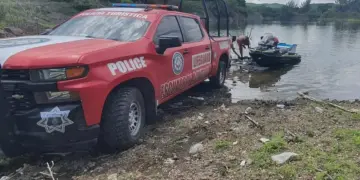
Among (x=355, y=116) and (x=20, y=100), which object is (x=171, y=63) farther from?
(x=355, y=116)

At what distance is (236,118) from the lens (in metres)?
5.91

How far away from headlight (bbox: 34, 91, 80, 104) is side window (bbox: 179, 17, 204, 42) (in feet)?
10.5

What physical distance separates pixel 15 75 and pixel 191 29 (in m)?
3.90

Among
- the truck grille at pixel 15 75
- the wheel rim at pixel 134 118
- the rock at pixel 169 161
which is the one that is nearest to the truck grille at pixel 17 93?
the truck grille at pixel 15 75

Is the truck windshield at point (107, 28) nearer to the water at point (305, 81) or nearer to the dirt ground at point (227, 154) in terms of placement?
the dirt ground at point (227, 154)

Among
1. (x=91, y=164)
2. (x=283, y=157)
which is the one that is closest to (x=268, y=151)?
(x=283, y=157)

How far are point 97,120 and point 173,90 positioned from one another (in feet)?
7.09

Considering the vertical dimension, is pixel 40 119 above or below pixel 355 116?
above

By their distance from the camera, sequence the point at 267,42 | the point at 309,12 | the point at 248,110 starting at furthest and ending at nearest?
1. the point at 309,12
2. the point at 267,42
3. the point at 248,110

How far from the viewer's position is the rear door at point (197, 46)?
6539 millimetres

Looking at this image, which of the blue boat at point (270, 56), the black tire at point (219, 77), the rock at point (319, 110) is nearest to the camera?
the rock at point (319, 110)

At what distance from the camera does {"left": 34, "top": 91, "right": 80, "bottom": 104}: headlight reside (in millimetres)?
3631

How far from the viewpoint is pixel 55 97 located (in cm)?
365

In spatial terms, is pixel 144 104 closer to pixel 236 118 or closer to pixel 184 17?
pixel 236 118
